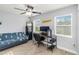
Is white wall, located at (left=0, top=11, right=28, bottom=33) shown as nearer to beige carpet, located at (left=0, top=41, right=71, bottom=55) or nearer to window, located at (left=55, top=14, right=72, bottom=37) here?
beige carpet, located at (left=0, top=41, right=71, bottom=55)

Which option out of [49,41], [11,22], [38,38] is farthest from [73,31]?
[11,22]

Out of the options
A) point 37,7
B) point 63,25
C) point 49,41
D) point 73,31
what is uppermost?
point 37,7

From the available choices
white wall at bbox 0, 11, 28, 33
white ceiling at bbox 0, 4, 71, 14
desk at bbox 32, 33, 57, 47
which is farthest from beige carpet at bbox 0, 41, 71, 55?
white ceiling at bbox 0, 4, 71, 14

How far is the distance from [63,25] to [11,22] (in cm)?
94

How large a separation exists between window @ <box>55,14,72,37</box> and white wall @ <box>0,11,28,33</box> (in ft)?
1.96

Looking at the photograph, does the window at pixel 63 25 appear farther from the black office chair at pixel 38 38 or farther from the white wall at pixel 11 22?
the white wall at pixel 11 22

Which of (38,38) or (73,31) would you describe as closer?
(73,31)

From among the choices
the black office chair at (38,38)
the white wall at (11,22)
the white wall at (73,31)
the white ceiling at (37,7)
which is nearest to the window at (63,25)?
the white wall at (73,31)

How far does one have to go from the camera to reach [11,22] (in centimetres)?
150

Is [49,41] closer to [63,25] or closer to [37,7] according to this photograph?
[63,25]

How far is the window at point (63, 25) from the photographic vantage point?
1.43 meters

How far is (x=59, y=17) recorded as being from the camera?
59.2 inches

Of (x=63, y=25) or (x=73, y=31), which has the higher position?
(x=63, y=25)

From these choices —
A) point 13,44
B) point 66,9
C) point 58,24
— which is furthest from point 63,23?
point 13,44
